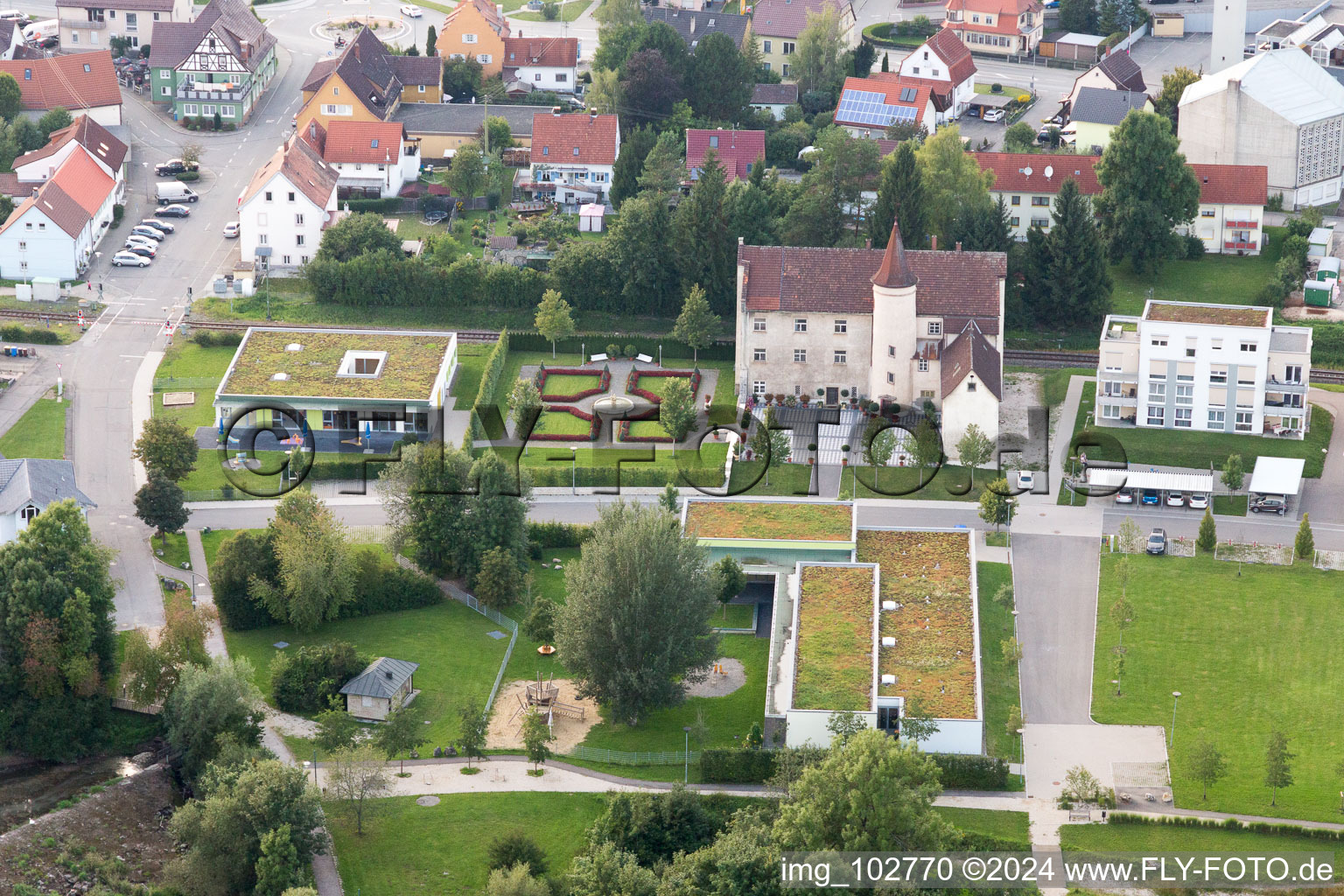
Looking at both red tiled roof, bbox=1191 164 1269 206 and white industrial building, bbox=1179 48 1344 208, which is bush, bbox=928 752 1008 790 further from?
white industrial building, bbox=1179 48 1344 208

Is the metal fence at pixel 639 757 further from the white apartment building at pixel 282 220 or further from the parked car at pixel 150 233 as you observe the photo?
the parked car at pixel 150 233

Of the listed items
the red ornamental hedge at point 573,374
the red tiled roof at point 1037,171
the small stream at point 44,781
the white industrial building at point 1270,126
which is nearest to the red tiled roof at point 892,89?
the red tiled roof at point 1037,171

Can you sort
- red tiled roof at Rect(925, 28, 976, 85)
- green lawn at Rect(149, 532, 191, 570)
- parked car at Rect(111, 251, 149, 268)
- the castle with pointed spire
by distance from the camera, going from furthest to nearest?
red tiled roof at Rect(925, 28, 976, 85), parked car at Rect(111, 251, 149, 268), the castle with pointed spire, green lawn at Rect(149, 532, 191, 570)

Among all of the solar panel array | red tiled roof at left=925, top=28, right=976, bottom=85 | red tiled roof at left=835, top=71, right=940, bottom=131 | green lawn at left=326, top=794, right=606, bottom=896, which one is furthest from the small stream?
red tiled roof at left=925, top=28, right=976, bottom=85

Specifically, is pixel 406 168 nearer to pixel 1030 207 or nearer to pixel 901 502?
pixel 1030 207

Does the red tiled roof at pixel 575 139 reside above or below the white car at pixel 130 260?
above

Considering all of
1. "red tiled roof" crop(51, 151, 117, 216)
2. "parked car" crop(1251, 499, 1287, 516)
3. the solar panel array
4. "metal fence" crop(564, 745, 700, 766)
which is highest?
the solar panel array

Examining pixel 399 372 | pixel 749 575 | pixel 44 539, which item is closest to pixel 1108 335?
pixel 749 575
